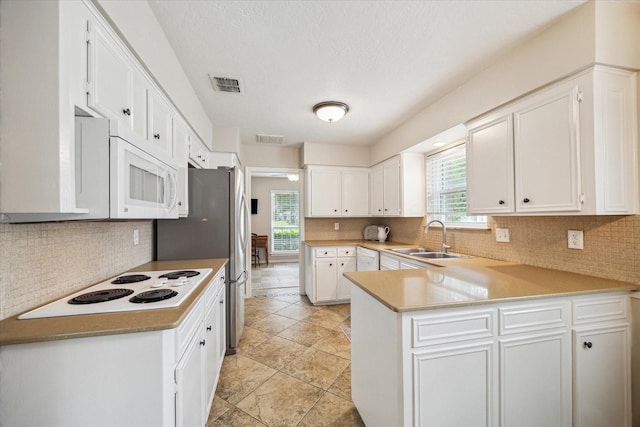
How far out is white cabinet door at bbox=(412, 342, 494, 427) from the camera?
1219mm

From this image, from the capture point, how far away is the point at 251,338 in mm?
2850

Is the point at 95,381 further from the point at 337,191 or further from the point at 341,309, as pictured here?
the point at 337,191

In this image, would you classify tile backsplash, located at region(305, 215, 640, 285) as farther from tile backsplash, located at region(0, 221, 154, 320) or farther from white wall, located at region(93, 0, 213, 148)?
tile backsplash, located at region(0, 221, 154, 320)

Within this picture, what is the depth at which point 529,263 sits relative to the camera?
84.3 inches

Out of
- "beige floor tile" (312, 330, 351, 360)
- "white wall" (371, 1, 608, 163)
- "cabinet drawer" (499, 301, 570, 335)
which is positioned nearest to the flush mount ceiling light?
"white wall" (371, 1, 608, 163)

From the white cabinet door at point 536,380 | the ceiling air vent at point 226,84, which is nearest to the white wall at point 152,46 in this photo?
the ceiling air vent at point 226,84

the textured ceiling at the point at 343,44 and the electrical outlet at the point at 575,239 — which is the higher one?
the textured ceiling at the point at 343,44

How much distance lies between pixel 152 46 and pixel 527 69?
96.6 inches

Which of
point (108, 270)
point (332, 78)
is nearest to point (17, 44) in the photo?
point (108, 270)

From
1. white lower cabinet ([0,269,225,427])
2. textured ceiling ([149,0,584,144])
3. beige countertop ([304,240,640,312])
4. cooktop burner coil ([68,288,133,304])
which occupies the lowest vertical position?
white lower cabinet ([0,269,225,427])

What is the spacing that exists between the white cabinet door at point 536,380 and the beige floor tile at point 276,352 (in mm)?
1683

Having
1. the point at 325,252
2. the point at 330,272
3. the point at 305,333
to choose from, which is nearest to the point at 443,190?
the point at 325,252

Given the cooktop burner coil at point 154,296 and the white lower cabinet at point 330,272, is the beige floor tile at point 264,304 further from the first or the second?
the cooktop burner coil at point 154,296

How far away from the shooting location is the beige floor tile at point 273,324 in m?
3.06
